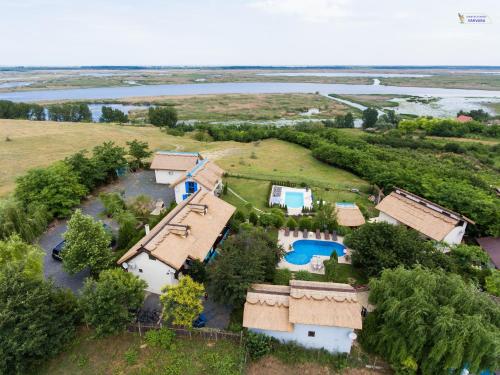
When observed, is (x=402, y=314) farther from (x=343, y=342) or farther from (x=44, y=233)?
(x=44, y=233)

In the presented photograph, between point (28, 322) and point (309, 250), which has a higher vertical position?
point (28, 322)

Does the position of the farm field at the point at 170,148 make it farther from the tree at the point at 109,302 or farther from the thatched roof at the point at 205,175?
the tree at the point at 109,302

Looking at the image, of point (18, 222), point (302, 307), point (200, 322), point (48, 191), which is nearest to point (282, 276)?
point (302, 307)

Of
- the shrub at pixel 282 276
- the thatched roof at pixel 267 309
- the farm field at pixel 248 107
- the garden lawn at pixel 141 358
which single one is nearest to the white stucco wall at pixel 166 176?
the shrub at pixel 282 276

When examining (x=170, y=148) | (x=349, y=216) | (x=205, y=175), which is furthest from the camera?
(x=170, y=148)

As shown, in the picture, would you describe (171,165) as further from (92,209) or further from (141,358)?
(141,358)

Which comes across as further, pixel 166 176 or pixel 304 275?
pixel 166 176
